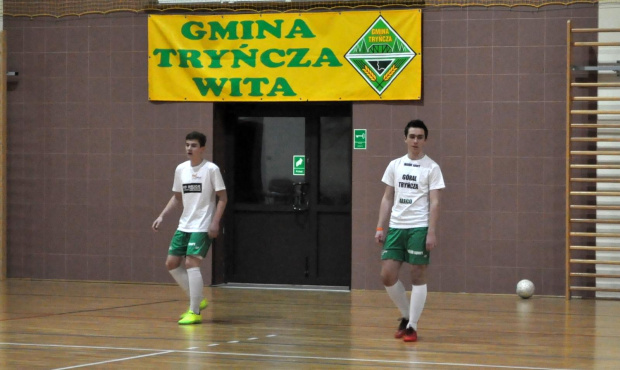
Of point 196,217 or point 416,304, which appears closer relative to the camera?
point 416,304

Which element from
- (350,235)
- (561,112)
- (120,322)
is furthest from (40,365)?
(561,112)

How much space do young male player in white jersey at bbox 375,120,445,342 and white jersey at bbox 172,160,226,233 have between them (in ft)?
5.34

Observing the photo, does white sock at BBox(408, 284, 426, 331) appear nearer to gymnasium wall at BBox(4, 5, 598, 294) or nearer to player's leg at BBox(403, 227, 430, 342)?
player's leg at BBox(403, 227, 430, 342)

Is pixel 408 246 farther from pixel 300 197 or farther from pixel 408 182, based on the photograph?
pixel 300 197

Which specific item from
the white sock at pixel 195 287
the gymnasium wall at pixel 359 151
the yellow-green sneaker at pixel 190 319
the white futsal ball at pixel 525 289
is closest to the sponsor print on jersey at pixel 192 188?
the white sock at pixel 195 287

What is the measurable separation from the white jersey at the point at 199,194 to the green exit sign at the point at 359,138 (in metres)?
3.61

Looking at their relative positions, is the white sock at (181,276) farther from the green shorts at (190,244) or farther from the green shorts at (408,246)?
the green shorts at (408,246)

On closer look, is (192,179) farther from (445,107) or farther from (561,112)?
(561,112)

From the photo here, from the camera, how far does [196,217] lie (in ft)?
27.6

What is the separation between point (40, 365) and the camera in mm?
6016

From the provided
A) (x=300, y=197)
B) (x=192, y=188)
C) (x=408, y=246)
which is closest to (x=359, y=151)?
(x=300, y=197)

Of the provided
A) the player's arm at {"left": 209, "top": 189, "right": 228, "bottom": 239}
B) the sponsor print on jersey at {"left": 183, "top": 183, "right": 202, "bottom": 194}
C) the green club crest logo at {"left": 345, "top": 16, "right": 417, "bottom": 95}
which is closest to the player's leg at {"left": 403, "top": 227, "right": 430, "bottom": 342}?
the player's arm at {"left": 209, "top": 189, "right": 228, "bottom": 239}

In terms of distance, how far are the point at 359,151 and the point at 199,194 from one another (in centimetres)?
377

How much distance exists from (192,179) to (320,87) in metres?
3.78
